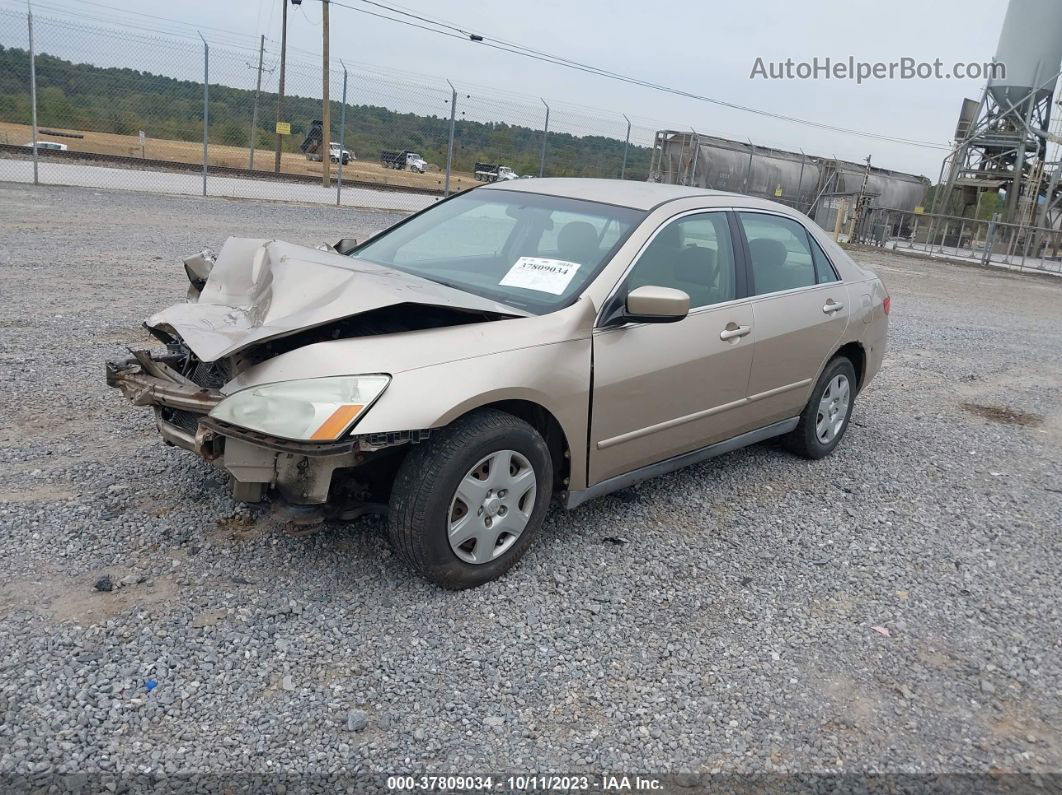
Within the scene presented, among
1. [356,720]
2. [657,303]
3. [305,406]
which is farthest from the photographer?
[657,303]

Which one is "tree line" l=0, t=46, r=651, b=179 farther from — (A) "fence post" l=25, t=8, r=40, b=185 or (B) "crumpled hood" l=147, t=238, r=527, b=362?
(B) "crumpled hood" l=147, t=238, r=527, b=362

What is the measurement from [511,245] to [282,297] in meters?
1.27

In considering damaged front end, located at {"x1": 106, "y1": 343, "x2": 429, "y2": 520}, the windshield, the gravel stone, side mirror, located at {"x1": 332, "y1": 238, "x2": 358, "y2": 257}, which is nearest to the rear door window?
the windshield

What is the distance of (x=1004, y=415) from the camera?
7219 millimetres

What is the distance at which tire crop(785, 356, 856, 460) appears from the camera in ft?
17.1

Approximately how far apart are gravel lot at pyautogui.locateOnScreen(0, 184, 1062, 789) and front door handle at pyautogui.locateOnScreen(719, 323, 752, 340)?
3.08 ft

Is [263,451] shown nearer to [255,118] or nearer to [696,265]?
[696,265]

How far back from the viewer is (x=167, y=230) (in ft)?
40.4

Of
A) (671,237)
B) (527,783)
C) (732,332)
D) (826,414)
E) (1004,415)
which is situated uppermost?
(671,237)

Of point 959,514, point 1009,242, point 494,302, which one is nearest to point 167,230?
point 494,302

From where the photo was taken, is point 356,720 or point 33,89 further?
point 33,89

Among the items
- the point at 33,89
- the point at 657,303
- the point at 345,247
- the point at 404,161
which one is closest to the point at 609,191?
the point at 657,303

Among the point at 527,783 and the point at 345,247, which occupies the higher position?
the point at 345,247

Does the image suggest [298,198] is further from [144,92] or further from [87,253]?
[87,253]
